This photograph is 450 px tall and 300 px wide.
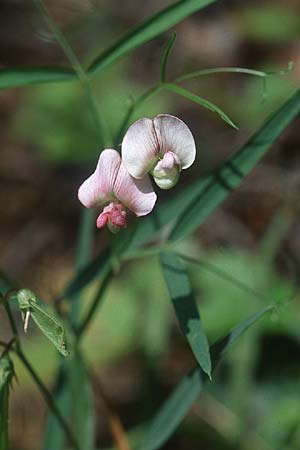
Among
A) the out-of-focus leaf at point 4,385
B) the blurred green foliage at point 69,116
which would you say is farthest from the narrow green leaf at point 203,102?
the blurred green foliage at point 69,116

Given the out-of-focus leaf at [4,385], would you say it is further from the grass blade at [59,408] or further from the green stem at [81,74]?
the green stem at [81,74]

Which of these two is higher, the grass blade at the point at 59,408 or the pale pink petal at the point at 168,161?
the pale pink petal at the point at 168,161

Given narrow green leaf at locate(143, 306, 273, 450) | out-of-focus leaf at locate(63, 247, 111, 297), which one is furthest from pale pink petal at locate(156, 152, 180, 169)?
out-of-focus leaf at locate(63, 247, 111, 297)

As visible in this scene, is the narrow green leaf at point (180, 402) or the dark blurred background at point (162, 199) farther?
the dark blurred background at point (162, 199)

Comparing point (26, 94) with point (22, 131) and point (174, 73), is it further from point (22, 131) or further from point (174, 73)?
point (174, 73)

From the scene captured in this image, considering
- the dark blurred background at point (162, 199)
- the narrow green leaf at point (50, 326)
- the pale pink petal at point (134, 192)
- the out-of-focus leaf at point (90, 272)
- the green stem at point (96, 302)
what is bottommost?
the dark blurred background at point (162, 199)

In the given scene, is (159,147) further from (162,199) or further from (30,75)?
(162,199)

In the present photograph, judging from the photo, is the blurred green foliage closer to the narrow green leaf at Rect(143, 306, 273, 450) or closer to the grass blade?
the grass blade
